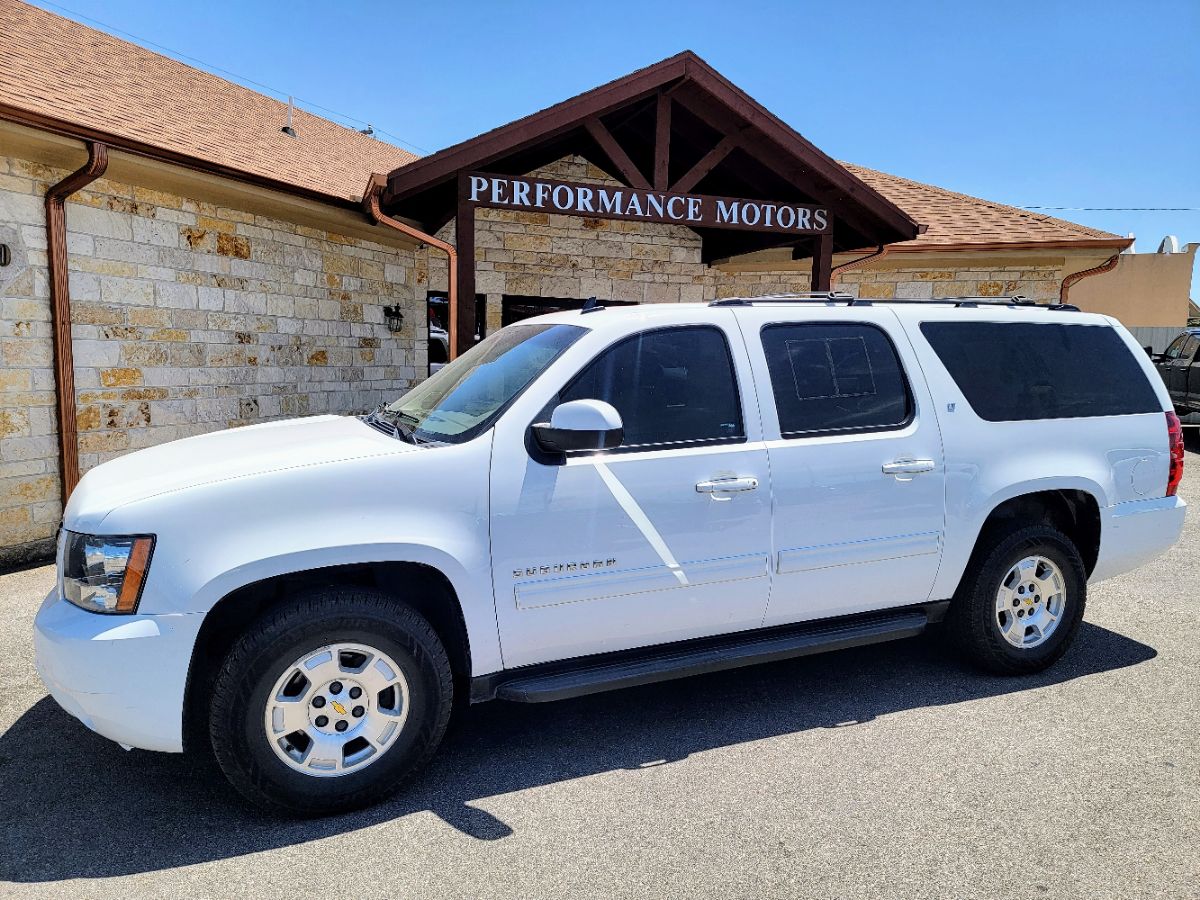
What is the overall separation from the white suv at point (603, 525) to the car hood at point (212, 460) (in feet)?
0.07

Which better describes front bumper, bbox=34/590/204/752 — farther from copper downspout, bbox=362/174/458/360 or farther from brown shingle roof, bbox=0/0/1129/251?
copper downspout, bbox=362/174/458/360

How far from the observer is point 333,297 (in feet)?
30.7

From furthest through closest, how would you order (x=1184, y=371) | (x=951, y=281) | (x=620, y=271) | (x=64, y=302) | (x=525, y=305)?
1. (x=1184, y=371)
2. (x=620, y=271)
3. (x=951, y=281)
4. (x=525, y=305)
5. (x=64, y=302)

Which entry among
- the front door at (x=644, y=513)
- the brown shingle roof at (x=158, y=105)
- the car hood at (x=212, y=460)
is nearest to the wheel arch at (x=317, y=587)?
the front door at (x=644, y=513)

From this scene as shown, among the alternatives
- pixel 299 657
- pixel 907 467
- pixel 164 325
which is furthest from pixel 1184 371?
pixel 299 657

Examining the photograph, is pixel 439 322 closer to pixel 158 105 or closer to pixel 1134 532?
pixel 158 105

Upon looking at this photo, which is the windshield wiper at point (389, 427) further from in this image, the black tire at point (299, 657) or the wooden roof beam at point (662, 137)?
the wooden roof beam at point (662, 137)

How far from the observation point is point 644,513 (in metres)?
3.21

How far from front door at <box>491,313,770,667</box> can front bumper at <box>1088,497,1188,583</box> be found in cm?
218

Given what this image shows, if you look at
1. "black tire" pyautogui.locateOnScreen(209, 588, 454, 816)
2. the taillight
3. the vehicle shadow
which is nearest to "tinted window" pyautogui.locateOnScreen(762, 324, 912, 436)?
the vehicle shadow

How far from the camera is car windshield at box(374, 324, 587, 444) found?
3244mm

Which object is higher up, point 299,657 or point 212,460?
point 212,460

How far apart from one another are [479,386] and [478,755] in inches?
63.3

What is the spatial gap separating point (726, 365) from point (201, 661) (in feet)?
8.02
